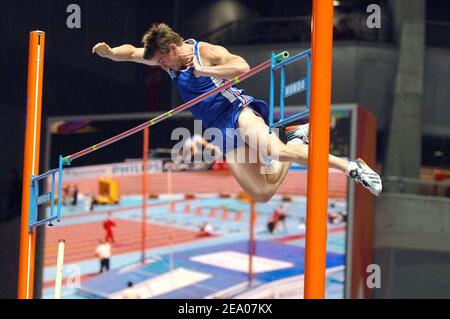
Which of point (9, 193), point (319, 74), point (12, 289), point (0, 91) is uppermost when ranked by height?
point (0, 91)

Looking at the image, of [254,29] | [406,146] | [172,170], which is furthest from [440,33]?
[172,170]

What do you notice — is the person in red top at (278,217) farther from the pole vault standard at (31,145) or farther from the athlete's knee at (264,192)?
the athlete's knee at (264,192)

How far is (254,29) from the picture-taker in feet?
27.9

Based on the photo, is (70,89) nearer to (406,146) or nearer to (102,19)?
(102,19)

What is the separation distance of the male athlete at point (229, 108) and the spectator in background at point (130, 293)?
4.55 m

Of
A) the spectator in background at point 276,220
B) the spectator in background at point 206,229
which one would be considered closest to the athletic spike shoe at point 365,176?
the spectator in background at point 276,220

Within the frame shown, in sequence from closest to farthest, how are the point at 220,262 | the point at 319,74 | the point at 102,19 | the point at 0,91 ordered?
the point at 319,74, the point at 102,19, the point at 0,91, the point at 220,262

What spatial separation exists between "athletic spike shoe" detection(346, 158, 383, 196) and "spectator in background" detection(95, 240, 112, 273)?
5.44 meters

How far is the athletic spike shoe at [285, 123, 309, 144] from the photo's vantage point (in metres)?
4.19

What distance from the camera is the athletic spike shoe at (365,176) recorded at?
3.82 metres

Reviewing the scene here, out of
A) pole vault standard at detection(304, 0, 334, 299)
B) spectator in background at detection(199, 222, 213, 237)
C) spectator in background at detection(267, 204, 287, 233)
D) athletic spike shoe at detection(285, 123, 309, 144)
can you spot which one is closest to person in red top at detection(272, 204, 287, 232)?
spectator in background at detection(267, 204, 287, 233)

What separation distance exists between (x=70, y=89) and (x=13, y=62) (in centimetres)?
69

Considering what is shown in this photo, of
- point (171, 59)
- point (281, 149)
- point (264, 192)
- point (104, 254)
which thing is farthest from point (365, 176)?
point (104, 254)

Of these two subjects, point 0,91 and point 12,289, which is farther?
point 12,289
